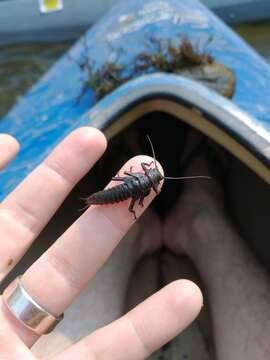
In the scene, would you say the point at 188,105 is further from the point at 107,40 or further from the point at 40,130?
the point at 107,40

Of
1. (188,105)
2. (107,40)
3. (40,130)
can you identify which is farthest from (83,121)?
(107,40)

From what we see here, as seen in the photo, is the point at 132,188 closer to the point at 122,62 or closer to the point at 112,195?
the point at 112,195

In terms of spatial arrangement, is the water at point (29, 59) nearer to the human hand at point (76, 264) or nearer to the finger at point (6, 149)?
the finger at point (6, 149)

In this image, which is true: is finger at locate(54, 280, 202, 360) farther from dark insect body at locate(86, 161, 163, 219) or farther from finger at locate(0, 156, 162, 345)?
dark insect body at locate(86, 161, 163, 219)

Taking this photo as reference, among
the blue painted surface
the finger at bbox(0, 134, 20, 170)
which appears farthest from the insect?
the blue painted surface

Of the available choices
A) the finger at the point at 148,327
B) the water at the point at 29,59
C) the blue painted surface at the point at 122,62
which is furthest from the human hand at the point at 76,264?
the water at the point at 29,59
